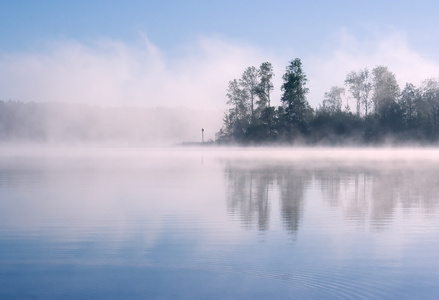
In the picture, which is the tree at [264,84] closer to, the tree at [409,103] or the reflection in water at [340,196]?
the tree at [409,103]

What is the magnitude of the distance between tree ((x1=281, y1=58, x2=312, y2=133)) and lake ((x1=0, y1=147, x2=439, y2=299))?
163 ft

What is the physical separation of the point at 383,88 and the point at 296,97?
1360 centimetres

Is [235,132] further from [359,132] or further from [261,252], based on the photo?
[261,252]

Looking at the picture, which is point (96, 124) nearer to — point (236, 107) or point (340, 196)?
point (236, 107)

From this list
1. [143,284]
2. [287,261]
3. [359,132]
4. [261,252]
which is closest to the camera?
[143,284]

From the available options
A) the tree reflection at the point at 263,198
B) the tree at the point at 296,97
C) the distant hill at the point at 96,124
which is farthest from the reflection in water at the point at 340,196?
the distant hill at the point at 96,124

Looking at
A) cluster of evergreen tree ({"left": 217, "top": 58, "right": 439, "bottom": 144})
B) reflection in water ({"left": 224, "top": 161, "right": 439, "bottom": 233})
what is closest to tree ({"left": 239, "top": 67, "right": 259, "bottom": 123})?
cluster of evergreen tree ({"left": 217, "top": 58, "right": 439, "bottom": 144})

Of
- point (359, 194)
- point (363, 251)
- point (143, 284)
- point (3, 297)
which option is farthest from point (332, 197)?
point (3, 297)

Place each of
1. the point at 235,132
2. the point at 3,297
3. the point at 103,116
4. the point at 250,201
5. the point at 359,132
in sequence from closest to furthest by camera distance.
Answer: the point at 3,297 < the point at 250,201 < the point at 359,132 < the point at 235,132 < the point at 103,116

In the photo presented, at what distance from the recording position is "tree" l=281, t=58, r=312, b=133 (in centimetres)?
6284

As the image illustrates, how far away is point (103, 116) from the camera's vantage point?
520ft

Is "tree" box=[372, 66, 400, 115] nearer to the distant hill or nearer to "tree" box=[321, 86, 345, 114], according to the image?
"tree" box=[321, 86, 345, 114]

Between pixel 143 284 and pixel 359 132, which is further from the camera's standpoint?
pixel 359 132

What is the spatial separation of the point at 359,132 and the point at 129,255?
59674mm
